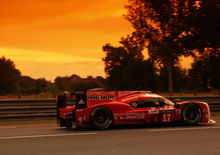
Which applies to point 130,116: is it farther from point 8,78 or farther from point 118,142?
point 8,78

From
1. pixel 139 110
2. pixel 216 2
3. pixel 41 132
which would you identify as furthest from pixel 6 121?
pixel 216 2

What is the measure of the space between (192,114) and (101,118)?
2936 millimetres

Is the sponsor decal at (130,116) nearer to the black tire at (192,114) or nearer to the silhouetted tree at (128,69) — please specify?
the black tire at (192,114)

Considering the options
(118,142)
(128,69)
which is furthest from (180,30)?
(128,69)

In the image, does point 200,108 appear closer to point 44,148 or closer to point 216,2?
point 44,148

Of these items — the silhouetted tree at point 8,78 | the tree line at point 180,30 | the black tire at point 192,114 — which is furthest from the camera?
the silhouetted tree at point 8,78

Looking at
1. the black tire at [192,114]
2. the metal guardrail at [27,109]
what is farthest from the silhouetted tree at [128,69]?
the black tire at [192,114]

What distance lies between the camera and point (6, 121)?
1473cm

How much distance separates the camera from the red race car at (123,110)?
1160 cm

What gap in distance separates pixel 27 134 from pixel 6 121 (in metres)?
4.47

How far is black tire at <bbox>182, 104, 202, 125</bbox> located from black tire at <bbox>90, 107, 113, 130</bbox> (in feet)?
7.92

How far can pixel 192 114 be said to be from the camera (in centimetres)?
1257

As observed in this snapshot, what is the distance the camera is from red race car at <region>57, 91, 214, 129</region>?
457 inches

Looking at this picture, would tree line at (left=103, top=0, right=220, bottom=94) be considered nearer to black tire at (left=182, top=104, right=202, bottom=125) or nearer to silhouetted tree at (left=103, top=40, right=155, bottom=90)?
black tire at (left=182, top=104, right=202, bottom=125)
